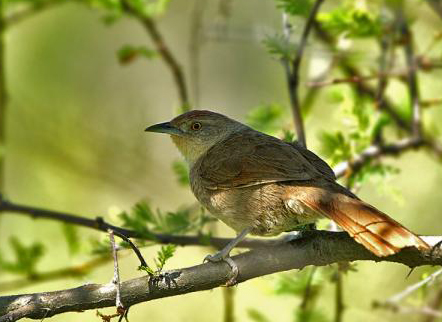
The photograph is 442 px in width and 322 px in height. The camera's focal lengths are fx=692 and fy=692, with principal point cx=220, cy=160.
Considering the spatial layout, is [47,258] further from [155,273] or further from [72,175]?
[155,273]

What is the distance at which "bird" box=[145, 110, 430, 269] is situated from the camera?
322cm

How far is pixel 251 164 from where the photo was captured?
165 inches

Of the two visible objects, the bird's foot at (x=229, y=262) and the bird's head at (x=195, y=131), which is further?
the bird's head at (x=195, y=131)

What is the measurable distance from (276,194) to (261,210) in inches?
4.9

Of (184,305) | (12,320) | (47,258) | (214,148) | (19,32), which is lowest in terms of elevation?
(184,305)

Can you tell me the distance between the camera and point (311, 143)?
692 centimetres

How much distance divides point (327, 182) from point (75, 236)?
6.93ft

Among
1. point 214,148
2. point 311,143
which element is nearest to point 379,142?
point 214,148

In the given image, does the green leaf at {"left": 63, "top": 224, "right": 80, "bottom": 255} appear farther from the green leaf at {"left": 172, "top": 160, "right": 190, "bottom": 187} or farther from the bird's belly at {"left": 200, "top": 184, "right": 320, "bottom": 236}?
the bird's belly at {"left": 200, "top": 184, "right": 320, "bottom": 236}

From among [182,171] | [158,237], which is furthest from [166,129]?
[158,237]

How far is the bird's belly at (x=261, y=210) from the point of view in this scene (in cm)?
384

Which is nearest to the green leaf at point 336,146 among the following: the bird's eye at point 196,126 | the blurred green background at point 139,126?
the blurred green background at point 139,126

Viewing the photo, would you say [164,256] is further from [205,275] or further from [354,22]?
[354,22]

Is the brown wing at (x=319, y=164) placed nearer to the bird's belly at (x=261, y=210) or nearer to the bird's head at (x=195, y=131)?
the bird's belly at (x=261, y=210)
